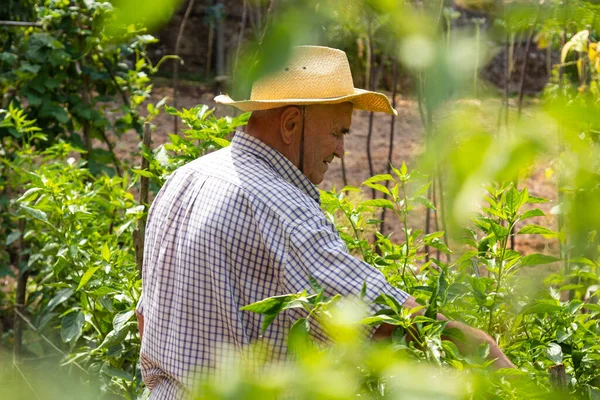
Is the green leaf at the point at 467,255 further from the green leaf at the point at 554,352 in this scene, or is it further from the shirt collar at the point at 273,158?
the shirt collar at the point at 273,158

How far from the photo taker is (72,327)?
2.59 metres

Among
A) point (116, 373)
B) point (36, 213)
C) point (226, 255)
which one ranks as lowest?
point (116, 373)

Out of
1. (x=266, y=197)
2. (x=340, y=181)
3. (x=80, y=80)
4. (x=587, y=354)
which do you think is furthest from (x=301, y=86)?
(x=340, y=181)

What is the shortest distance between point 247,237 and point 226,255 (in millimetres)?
62

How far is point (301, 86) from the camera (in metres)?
1.83

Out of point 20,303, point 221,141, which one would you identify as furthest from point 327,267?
point 20,303

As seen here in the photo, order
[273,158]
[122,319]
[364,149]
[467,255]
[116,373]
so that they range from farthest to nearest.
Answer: [364,149] < [116,373] < [122,319] < [273,158] < [467,255]

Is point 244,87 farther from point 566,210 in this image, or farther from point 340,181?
point 340,181

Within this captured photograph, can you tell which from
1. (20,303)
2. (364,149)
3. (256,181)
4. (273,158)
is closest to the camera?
(256,181)

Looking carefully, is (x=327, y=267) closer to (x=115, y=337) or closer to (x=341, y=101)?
(x=341, y=101)

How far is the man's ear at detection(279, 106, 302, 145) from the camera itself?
6.59ft

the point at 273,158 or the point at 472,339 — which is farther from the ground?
the point at 273,158

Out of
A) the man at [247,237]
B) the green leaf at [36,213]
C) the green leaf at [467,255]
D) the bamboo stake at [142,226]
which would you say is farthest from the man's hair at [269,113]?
the green leaf at [36,213]

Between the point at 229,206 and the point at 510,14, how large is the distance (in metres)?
1.21
